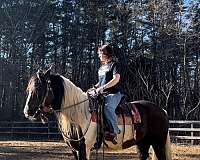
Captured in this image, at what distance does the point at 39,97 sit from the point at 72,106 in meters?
0.65

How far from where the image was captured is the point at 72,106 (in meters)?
7.25

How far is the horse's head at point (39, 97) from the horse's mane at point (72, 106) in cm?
28

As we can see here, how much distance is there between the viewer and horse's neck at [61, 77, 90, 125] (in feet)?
23.6

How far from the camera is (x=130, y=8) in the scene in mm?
Result: 35875

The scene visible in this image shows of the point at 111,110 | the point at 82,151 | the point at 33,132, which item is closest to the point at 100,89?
the point at 111,110

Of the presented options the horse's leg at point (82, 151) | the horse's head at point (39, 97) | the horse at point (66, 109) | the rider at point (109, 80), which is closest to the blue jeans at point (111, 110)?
the rider at point (109, 80)

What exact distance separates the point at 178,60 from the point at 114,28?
5.94 meters

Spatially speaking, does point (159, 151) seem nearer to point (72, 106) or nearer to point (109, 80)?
point (109, 80)

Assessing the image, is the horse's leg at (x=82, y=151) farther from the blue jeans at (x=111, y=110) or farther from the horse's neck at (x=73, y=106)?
the blue jeans at (x=111, y=110)

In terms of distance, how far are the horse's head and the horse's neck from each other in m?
0.29

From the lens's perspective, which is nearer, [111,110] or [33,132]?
[111,110]

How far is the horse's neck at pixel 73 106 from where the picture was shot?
7203 mm

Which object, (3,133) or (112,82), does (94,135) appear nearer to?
(112,82)

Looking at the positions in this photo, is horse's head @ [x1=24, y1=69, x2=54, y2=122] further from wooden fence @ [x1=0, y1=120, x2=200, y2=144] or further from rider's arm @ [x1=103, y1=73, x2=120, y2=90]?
wooden fence @ [x1=0, y1=120, x2=200, y2=144]
